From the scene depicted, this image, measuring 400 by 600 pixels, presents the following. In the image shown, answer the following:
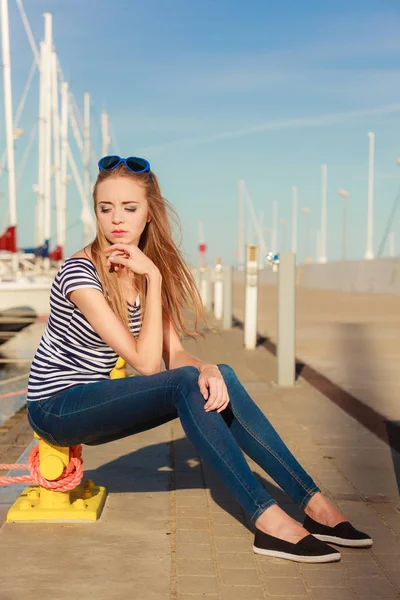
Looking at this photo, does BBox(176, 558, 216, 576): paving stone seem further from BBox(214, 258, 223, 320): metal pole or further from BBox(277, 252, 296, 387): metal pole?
BBox(214, 258, 223, 320): metal pole

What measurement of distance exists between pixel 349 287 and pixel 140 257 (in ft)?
110

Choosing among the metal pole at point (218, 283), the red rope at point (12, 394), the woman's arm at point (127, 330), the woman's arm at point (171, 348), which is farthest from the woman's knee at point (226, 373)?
the metal pole at point (218, 283)

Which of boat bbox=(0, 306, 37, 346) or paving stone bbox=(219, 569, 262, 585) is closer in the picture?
paving stone bbox=(219, 569, 262, 585)

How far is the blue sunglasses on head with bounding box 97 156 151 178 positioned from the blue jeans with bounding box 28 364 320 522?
893mm

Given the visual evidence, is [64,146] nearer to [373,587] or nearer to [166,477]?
[166,477]

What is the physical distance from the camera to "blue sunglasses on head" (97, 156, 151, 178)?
3.79 meters

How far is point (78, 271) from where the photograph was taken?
11.8 ft

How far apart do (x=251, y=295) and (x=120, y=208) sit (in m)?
8.77

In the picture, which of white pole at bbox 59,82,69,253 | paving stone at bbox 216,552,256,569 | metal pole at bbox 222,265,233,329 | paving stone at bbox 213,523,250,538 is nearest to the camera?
paving stone at bbox 216,552,256,569

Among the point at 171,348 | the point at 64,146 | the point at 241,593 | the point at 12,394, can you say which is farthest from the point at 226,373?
the point at 64,146

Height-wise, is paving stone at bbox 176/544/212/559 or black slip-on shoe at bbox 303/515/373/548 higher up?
black slip-on shoe at bbox 303/515/373/548

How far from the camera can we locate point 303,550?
339 cm

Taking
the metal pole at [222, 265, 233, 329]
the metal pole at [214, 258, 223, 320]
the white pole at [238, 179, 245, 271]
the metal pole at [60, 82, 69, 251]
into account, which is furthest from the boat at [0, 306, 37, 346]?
the white pole at [238, 179, 245, 271]

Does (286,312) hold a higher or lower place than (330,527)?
higher
